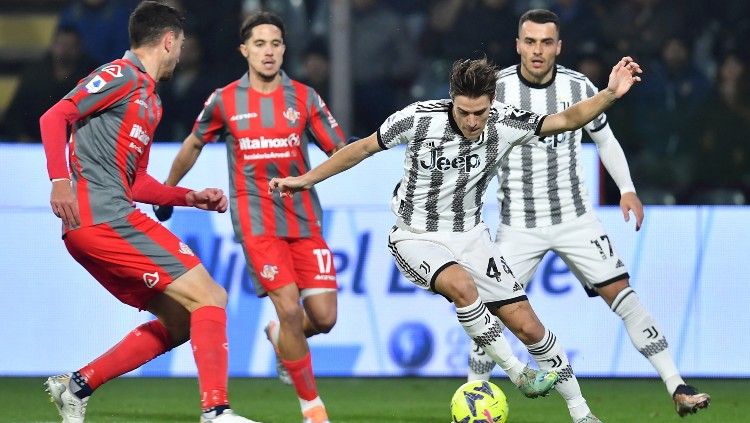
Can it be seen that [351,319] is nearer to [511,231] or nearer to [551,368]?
[511,231]

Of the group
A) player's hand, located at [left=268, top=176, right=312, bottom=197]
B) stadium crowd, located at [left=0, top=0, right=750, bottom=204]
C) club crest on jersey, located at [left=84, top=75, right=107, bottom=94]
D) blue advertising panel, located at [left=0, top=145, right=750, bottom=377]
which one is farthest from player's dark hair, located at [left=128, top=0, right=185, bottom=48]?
stadium crowd, located at [left=0, top=0, right=750, bottom=204]

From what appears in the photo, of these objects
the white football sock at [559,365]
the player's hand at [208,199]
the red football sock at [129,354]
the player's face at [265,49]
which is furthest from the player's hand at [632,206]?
the red football sock at [129,354]

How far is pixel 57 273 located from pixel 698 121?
15.4ft

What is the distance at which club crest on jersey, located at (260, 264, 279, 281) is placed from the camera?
23.8 ft

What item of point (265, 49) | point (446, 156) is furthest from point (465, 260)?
point (265, 49)

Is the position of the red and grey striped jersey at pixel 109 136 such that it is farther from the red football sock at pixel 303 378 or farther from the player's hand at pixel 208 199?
the red football sock at pixel 303 378

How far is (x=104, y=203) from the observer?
612cm

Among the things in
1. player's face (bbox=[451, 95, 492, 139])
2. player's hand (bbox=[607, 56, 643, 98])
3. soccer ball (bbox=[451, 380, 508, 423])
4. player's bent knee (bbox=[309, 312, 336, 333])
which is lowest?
soccer ball (bbox=[451, 380, 508, 423])

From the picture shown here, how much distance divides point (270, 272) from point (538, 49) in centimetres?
169

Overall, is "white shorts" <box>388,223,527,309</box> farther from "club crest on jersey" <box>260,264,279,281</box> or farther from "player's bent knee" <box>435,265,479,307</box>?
"club crest on jersey" <box>260,264,279,281</box>

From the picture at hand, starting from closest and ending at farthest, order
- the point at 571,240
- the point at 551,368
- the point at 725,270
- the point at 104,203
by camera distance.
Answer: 1. the point at 104,203
2. the point at 551,368
3. the point at 571,240
4. the point at 725,270

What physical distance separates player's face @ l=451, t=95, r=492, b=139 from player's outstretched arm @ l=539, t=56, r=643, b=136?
282 millimetres

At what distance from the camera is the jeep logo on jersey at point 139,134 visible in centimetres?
620

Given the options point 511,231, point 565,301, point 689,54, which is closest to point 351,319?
point 565,301
